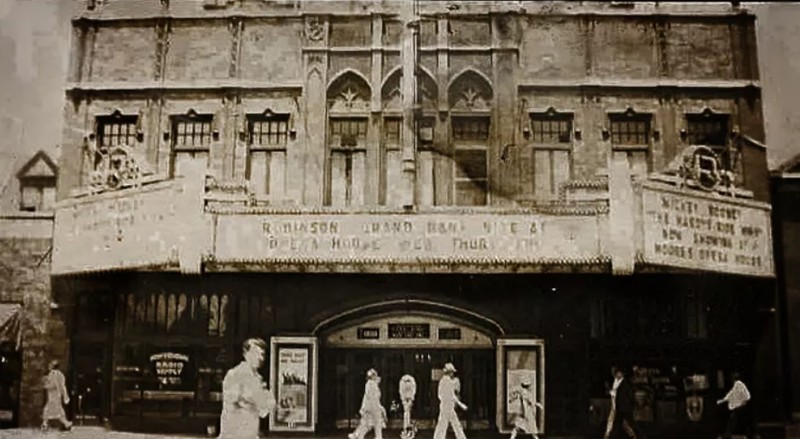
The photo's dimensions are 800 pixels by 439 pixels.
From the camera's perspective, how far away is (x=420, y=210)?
18.6ft

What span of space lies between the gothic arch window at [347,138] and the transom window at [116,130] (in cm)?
131

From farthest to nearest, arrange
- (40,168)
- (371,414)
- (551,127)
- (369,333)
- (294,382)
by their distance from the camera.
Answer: (551,127)
(40,168)
(369,333)
(294,382)
(371,414)

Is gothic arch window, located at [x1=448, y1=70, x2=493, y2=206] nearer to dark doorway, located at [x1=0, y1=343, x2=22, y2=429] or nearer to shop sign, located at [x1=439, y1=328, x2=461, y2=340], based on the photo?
shop sign, located at [x1=439, y1=328, x2=461, y2=340]

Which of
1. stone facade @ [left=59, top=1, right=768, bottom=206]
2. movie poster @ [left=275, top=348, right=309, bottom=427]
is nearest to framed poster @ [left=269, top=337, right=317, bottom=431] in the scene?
movie poster @ [left=275, top=348, right=309, bottom=427]

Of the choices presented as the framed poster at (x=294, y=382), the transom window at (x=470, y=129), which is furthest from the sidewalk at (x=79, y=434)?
the transom window at (x=470, y=129)

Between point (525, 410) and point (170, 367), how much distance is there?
223 centimetres

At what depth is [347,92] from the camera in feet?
19.6

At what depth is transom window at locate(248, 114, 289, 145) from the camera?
595 centimetres

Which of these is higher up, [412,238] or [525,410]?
[412,238]

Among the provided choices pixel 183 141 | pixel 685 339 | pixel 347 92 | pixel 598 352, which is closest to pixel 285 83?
pixel 347 92

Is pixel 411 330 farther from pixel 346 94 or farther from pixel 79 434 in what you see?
pixel 79 434

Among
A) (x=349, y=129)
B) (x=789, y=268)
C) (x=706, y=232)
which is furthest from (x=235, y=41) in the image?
(x=789, y=268)

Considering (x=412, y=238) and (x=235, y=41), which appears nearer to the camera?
(x=412, y=238)

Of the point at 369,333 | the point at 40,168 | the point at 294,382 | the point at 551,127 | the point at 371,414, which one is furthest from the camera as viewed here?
the point at 551,127
